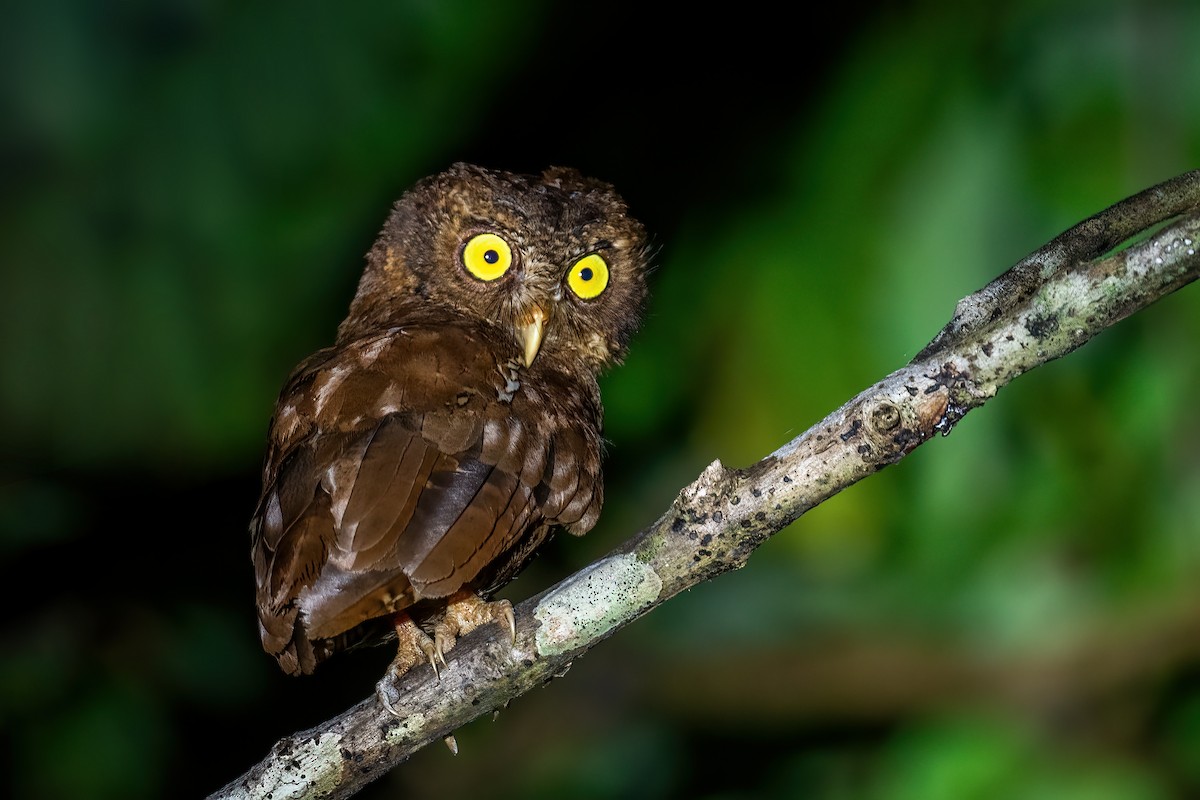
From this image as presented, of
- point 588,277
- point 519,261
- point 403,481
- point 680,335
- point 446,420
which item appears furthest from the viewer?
point 680,335

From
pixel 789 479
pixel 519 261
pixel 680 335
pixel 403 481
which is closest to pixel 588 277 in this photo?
pixel 519 261

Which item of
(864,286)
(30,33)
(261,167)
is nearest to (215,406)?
(261,167)

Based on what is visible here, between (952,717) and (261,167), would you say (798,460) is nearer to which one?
(261,167)

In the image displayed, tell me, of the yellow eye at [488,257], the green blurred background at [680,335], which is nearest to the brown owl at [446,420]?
the yellow eye at [488,257]

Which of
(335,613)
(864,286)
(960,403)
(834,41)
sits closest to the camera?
(960,403)

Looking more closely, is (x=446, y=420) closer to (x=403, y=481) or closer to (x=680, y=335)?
(x=403, y=481)

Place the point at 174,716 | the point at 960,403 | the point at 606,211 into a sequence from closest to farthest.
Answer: the point at 960,403, the point at 606,211, the point at 174,716
